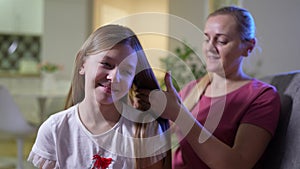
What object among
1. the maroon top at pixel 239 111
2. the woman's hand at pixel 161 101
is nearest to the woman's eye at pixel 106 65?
the woman's hand at pixel 161 101

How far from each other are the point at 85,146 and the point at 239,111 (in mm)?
465

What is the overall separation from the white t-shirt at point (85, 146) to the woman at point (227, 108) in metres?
0.08

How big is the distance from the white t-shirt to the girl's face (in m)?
0.08

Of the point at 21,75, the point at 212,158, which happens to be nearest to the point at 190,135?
the point at 212,158

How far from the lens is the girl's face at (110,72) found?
72cm

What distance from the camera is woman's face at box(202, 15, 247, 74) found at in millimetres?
1047

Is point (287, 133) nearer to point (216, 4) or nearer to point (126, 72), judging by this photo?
point (126, 72)

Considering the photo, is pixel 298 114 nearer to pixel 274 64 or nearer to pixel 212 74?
pixel 212 74

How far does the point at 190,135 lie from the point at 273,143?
0.30 meters

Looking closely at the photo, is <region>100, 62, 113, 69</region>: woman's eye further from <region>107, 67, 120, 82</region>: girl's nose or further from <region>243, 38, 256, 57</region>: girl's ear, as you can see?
<region>243, 38, 256, 57</region>: girl's ear

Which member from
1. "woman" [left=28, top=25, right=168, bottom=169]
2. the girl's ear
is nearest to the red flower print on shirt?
"woman" [left=28, top=25, right=168, bottom=169]

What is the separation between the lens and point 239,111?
106cm

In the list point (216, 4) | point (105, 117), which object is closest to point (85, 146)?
point (105, 117)

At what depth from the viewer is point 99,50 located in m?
0.74
